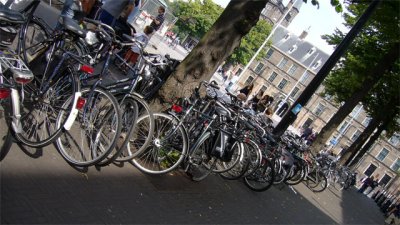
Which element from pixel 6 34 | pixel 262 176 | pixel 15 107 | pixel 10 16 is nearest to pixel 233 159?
pixel 262 176

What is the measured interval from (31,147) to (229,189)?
13.1 ft

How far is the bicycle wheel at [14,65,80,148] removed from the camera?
14.9 ft

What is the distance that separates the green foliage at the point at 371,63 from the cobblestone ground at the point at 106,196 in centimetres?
1309

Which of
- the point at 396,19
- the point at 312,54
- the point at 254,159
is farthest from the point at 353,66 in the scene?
the point at 312,54

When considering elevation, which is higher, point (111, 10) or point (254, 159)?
point (111, 10)

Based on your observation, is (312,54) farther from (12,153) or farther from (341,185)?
(12,153)

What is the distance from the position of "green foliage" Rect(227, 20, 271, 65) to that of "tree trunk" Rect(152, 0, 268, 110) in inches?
2613

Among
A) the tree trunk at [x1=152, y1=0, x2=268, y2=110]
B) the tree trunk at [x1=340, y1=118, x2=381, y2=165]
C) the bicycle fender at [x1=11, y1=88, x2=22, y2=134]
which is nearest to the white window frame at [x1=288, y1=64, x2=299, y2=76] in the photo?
the tree trunk at [x1=340, y1=118, x2=381, y2=165]

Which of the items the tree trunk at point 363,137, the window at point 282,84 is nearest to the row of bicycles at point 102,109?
the tree trunk at point 363,137

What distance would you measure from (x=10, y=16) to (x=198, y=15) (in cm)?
7346

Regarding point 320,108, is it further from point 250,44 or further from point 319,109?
point 250,44

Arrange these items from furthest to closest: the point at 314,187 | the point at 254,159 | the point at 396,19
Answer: the point at 396,19, the point at 314,187, the point at 254,159

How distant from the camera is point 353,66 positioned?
2078 centimetres

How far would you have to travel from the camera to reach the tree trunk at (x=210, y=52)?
6680mm
